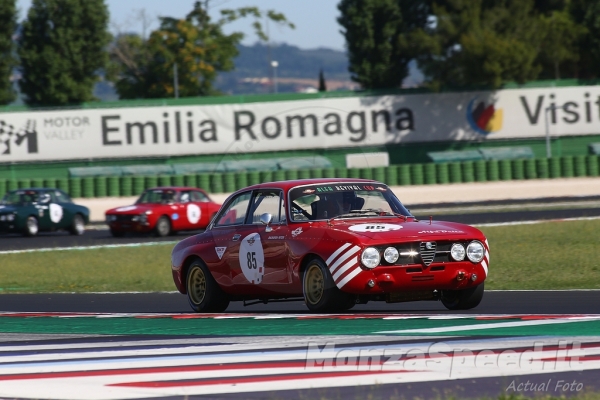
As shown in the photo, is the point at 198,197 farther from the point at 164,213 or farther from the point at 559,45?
the point at 559,45

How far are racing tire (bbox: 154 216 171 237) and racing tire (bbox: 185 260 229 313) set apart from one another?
610 inches

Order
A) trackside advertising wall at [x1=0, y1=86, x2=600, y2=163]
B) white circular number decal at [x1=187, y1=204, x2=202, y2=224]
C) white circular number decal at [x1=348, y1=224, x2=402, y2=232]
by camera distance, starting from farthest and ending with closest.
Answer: trackside advertising wall at [x1=0, y1=86, x2=600, y2=163] → white circular number decal at [x1=187, y1=204, x2=202, y2=224] → white circular number decal at [x1=348, y1=224, x2=402, y2=232]

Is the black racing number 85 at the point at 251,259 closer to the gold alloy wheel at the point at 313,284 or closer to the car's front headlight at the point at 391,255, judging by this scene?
the gold alloy wheel at the point at 313,284

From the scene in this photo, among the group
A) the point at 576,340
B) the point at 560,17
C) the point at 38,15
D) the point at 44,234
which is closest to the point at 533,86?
the point at 560,17

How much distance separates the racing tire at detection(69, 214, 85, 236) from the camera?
29031 millimetres

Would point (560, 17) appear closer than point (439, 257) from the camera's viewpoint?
No

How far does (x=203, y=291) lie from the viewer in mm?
11461

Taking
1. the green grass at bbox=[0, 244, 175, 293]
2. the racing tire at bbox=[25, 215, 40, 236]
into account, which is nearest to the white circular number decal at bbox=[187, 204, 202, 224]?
the green grass at bbox=[0, 244, 175, 293]

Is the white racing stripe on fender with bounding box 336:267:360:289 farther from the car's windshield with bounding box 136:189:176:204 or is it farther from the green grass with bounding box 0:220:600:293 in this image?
the car's windshield with bounding box 136:189:176:204

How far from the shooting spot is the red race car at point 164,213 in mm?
27047

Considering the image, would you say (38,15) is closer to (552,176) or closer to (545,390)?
(552,176)

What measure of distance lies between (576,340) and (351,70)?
46.1 meters

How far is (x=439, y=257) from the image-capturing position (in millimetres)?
9805

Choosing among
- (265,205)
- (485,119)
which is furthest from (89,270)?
(485,119)
